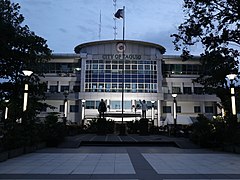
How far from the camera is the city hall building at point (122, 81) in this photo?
46.2 metres

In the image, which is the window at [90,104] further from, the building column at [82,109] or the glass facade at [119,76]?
the glass facade at [119,76]

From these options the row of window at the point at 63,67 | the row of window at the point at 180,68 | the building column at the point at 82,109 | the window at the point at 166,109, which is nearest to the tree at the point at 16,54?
the building column at the point at 82,109

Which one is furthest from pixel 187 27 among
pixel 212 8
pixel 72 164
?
pixel 72 164

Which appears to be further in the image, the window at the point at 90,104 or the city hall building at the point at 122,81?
the window at the point at 90,104

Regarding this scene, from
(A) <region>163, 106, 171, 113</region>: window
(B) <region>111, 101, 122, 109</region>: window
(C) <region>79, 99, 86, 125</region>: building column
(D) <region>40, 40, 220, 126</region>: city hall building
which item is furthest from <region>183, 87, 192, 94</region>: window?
(C) <region>79, 99, 86, 125</region>: building column

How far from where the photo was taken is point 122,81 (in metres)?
44.3

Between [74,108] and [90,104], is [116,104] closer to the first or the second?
[90,104]

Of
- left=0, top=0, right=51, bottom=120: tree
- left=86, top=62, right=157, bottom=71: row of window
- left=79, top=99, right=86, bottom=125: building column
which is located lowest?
left=79, top=99, right=86, bottom=125: building column

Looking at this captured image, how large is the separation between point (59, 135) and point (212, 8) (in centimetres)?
1247

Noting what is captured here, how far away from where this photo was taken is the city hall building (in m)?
46.2

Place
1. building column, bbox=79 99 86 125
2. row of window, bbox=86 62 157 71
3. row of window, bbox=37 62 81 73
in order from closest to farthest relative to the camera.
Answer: building column, bbox=79 99 86 125
row of window, bbox=86 62 157 71
row of window, bbox=37 62 81 73

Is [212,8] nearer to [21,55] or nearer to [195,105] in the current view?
[21,55]

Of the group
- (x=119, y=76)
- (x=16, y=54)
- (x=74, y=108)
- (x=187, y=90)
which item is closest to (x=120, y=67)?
(x=119, y=76)

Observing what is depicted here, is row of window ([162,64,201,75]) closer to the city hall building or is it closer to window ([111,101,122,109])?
the city hall building
